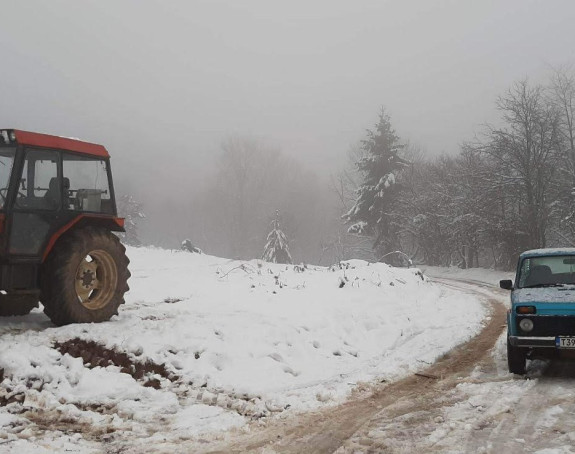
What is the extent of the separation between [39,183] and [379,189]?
122ft

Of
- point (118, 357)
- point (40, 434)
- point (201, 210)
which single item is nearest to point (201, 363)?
point (118, 357)

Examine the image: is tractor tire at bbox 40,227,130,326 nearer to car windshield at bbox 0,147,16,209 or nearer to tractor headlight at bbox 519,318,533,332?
car windshield at bbox 0,147,16,209

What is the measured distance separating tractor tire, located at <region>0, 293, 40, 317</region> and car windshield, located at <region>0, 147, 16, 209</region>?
1617 mm

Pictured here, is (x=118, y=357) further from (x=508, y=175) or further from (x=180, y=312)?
(x=508, y=175)

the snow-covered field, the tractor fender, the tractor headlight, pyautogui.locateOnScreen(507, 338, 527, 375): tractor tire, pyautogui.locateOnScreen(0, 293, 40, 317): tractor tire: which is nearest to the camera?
the snow-covered field

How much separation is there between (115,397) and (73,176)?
12.8 ft

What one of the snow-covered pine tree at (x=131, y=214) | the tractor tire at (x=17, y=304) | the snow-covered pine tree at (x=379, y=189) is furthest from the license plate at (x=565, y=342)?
the snow-covered pine tree at (x=131, y=214)

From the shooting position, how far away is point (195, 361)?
6.21 meters

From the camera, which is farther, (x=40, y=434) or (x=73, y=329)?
(x=73, y=329)

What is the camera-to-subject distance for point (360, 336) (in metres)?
8.59

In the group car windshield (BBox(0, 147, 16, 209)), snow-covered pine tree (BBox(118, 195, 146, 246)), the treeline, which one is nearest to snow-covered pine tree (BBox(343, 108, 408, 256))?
the treeline

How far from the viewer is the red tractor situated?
6.58 metres

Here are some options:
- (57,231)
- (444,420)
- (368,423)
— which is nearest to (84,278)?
(57,231)

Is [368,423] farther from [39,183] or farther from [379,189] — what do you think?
[379,189]
